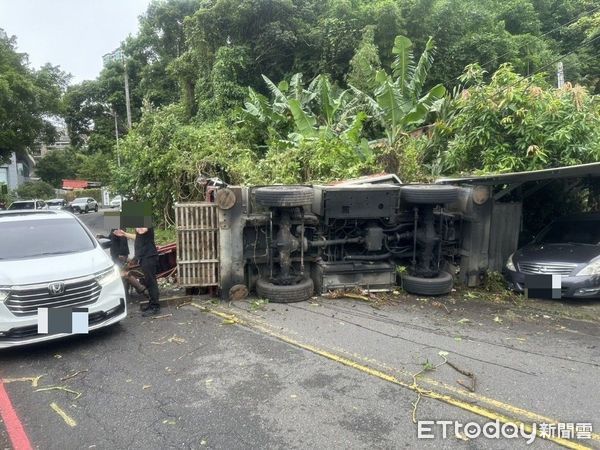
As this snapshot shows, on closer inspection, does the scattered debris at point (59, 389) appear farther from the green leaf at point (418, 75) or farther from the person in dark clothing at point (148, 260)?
the green leaf at point (418, 75)

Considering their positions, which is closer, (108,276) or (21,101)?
(108,276)

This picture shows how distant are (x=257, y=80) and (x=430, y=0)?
8.43 m

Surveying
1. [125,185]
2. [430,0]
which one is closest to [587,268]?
[125,185]

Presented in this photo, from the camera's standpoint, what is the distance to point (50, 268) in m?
5.24

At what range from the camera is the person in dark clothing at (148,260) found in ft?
21.3

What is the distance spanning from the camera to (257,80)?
20.6 metres

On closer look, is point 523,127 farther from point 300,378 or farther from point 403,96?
point 300,378

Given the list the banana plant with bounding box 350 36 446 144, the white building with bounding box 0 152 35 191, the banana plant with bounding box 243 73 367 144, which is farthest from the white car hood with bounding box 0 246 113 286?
the white building with bounding box 0 152 35 191

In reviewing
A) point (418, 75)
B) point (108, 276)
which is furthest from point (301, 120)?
point (108, 276)

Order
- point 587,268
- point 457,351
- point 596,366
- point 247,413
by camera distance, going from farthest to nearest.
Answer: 1. point 587,268
2. point 457,351
3. point 596,366
4. point 247,413

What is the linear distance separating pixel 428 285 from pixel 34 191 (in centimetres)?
4569

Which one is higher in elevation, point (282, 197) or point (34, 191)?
point (282, 197)

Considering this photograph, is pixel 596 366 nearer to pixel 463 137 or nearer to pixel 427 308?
pixel 427 308

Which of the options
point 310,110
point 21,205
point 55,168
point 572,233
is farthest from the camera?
point 55,168
